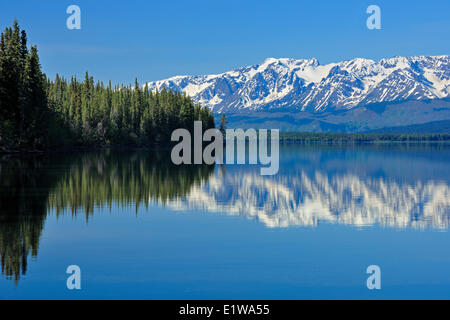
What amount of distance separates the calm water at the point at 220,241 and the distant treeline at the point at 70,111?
51804mm

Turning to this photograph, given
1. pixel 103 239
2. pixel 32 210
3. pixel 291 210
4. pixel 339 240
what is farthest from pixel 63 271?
pixel 291 210

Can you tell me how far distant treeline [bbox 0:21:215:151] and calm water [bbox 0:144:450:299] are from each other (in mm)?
51804

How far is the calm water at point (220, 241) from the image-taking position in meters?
16.8

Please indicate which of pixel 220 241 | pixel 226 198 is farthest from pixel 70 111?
pixel 220 241

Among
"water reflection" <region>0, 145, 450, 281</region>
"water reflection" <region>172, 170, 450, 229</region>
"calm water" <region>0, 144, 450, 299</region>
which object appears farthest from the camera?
"water reflection" <region>172, 170, 450, 229</region>

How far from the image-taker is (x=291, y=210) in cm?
3247

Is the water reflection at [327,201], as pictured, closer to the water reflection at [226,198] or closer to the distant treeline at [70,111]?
the water reflection at [226,198]

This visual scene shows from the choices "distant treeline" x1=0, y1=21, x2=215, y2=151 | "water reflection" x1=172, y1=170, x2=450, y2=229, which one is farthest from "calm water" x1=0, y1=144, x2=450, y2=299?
"distant treeline" x1=0, y1=21, x2=215, y2=151

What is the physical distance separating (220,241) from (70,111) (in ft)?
363

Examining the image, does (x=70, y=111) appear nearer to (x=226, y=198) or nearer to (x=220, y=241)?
(x=226, y=198)

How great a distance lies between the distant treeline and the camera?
9219cm

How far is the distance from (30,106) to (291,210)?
232 feet

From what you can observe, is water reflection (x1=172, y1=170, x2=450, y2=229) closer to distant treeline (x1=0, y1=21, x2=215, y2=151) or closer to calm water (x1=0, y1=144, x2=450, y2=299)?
calm water (x1=0, y1=144, x2=450, y2=299)
